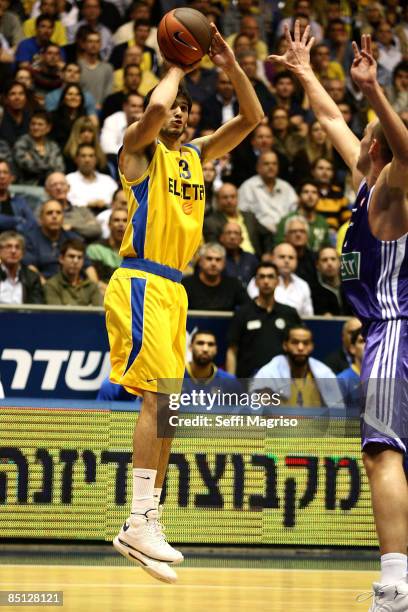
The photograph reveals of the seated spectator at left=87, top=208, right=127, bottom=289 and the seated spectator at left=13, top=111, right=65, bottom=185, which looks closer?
the seated spectator at left=87, top=208, right=127, bottom=289

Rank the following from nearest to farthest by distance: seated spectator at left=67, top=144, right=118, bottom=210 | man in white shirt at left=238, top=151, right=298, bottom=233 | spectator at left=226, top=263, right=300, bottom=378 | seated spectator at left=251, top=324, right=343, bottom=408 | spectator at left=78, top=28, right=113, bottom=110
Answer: seated spectator at left=251, top=324, right=343, bottom=408 < spectator at left=226, top=263, right=300, bottom=378 < seated spectator at left=67, top=144, right=118, bottom=210 < man in white shirt at left=238, top=151, right=298, bottom=233 < spectator at left=78, top=28, right=113, bottom=110

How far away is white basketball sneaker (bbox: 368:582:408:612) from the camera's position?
643cm

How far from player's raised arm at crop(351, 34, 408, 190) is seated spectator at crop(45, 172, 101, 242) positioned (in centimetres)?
757

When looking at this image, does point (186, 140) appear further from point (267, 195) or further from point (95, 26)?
point (95, 26)

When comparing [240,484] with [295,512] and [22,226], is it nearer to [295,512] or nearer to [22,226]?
[295,512]

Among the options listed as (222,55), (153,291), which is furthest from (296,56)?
(153,291)

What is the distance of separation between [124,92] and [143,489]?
957cm

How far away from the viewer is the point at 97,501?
9.77 metres

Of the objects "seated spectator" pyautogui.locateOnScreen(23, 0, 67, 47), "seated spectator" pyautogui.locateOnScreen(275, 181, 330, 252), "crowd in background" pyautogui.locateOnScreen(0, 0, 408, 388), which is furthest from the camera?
"seated spectator" pyautogui.locateOnScreen(23, 0, 67, 47)

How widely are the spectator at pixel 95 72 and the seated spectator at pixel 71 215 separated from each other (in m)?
2.71

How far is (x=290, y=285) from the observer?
13.8 meters

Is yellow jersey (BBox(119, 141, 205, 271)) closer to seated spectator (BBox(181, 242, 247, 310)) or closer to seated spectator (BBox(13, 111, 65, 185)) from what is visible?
seated spectator (BBox(181, 242, 247, 310))

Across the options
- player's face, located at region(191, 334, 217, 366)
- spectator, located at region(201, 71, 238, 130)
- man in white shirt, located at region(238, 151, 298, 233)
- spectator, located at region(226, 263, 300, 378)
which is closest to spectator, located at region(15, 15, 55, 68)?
spectator, located at region(201, 71, 238, 130)

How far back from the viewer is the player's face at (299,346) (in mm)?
11969
